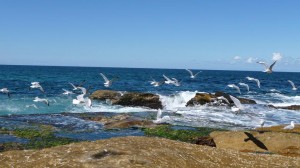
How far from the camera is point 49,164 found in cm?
1275

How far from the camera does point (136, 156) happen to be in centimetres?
1316

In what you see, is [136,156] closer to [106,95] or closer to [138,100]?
[138,100]

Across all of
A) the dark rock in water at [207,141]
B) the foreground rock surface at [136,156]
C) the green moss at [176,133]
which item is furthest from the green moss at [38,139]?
the foreground rock surface at [136,156]

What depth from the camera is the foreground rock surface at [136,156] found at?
502 inches

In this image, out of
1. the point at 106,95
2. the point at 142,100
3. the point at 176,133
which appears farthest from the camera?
the point at 106,95

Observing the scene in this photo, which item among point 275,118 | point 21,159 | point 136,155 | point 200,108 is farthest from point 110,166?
point 200,108

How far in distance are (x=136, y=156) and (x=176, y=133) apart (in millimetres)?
19921

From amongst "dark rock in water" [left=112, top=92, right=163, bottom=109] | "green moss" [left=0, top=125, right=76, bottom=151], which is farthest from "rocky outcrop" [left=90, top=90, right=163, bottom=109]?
"green moss" [left=0, top=125, right=76, bottom=151]

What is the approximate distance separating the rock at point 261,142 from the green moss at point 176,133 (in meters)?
5.69

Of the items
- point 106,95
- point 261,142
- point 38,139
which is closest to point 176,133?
point 261,142

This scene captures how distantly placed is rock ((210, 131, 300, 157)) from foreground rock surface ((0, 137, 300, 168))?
22.2ft

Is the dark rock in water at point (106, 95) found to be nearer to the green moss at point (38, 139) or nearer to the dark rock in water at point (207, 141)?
the green moss at point (38, 139)

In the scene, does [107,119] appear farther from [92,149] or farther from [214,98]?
[92,149]

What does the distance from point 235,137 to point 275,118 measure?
26240 mm
